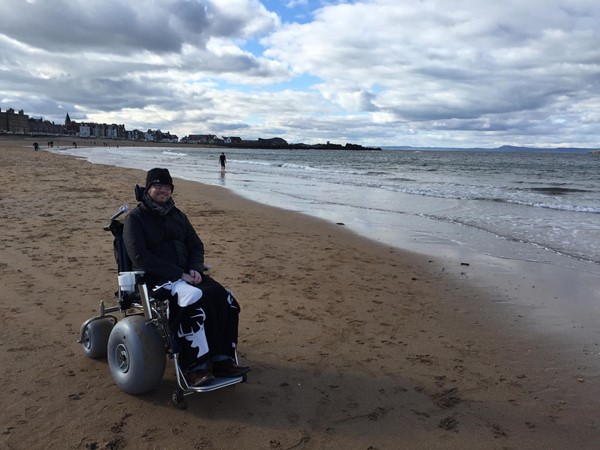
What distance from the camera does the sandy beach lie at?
129 inches

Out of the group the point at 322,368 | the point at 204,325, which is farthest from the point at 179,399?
the point at 322,368

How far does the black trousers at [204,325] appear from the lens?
3.48 metres

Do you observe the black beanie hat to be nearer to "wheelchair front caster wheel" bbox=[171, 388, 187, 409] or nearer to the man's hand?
the man's hand

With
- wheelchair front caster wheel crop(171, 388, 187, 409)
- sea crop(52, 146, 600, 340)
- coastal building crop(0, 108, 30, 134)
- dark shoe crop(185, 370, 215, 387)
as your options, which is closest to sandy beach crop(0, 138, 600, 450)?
wheelchair front caster wheel crop(171, 388, 187, 409)

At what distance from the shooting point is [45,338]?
4531mm

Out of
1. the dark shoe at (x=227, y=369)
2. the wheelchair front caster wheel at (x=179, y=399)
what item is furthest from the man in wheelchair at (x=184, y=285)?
the wheelchair front caster wheel at (x=179, y=399)

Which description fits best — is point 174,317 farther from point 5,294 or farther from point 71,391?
point 5,294

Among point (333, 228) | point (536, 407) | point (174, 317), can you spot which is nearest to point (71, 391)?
point (174, 317)

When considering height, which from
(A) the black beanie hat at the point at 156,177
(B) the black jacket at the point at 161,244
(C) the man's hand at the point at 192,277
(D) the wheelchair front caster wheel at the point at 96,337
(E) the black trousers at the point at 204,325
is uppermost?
(A) the black beanie hat at the point at 156,177

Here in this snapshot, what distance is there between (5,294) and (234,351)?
351cm

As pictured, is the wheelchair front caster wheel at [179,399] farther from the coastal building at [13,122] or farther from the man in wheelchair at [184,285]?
the coastal building at [13,122]

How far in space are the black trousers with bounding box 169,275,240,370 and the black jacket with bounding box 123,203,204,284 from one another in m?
0.38

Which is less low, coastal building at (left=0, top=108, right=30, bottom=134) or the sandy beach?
coastal building at (left=0, top=108, right=30, bottom=134)

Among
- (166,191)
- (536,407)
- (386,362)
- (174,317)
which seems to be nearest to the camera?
(174,317)
